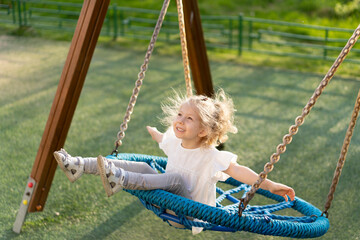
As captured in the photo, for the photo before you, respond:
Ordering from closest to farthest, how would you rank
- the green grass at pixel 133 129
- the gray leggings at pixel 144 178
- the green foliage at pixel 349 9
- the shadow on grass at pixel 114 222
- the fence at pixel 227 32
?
the gray leggings at pixel 144 178 < the shadow on grass at pixel 114 222 < the green grass at pixel 133 129 < the fence at pixel 227 32 < the green foliage at pixel 349 9

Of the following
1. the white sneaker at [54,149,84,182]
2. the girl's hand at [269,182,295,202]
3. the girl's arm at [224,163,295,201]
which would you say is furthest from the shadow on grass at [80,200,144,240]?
the girl's hand at [269,182,295,202]

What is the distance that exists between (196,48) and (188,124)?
1.75 metres

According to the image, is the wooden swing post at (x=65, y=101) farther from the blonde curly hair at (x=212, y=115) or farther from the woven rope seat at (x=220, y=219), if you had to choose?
the woven rope seat at (x=220, y=219)

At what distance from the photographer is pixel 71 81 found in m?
3.23

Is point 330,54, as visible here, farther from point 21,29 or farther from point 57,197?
point 57,197

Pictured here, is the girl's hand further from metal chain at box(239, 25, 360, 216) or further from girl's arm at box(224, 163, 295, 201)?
metal chain at box(239, 25, 360, 216)

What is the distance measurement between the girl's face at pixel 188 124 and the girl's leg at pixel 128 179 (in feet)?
0.72

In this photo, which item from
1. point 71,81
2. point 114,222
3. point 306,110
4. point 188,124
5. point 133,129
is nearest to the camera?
point 306,110

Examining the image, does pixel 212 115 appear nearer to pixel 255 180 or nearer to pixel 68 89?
pixel 255 180

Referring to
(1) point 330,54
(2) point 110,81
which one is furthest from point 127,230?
(1) point 330,54

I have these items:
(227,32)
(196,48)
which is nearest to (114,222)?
(196,48)

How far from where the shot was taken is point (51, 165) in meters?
3.31

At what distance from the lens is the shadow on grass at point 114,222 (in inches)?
134

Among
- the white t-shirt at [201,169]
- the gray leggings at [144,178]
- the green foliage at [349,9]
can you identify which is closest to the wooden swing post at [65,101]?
the gray leggings at [144,178]
